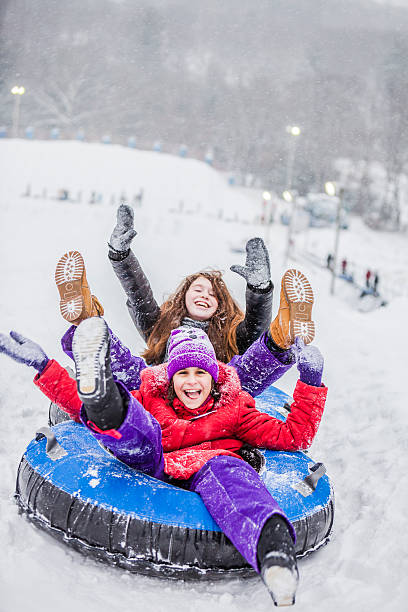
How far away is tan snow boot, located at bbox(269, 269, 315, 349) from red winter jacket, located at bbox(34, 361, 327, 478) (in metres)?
0.34

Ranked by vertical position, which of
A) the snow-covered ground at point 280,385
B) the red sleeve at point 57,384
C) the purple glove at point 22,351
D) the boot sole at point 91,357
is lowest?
the snow-covered ground at point 280,385

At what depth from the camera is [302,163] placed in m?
31.7

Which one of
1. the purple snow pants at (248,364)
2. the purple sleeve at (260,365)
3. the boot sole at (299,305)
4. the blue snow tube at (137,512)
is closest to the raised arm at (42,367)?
the blue snow tube at (137,512)

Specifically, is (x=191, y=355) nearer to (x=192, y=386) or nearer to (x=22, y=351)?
(x=192, y=386)

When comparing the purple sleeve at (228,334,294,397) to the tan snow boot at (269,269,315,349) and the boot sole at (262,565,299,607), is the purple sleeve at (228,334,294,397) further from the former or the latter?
the boot sole at (262,565,299,607)

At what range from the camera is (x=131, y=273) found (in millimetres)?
3314

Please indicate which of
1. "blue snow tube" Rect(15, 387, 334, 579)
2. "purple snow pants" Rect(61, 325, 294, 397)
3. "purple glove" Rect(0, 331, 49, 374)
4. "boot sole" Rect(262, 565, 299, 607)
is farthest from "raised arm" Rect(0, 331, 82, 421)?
"boot sole" Rect(262, 565, 299, 607)

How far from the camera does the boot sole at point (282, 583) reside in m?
1.48

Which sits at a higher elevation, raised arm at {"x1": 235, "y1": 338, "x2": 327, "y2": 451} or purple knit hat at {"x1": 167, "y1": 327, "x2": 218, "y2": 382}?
purple knit hat at {"x1": 167, "y1": 327, "x2": 218, "y2": 382}

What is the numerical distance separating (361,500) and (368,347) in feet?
11.9

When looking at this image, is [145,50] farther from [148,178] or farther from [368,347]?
[368,347]

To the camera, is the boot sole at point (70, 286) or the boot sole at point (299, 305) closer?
the boot sole at point (299, 305)

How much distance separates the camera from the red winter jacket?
7.09 ft

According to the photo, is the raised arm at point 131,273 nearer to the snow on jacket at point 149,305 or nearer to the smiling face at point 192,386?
the snow on jacket at point 149,305
